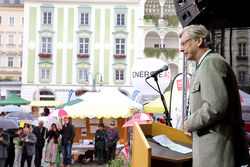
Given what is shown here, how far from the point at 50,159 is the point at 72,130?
3.73 ft

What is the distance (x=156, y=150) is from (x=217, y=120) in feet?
1.56

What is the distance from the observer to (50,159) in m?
10.0

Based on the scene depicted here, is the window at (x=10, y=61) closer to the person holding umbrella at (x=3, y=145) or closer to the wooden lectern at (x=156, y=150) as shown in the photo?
the person holding umbrella at (x=3, y=145)

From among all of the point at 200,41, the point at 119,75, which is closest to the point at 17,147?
the point at 200,41

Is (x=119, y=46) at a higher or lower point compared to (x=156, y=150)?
higher

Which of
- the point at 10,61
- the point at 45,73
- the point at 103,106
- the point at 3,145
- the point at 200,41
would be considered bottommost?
the point at 3,145

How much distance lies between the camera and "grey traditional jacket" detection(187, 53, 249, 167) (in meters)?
1.84

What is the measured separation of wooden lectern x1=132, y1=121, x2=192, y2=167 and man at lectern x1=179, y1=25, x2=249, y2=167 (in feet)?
0.55

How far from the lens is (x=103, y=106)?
39.8ft

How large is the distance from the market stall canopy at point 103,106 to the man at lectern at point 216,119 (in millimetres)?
9615

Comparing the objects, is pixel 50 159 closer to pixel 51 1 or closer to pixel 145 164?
pixel 145 164

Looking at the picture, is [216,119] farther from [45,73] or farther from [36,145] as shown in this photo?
[45,73]

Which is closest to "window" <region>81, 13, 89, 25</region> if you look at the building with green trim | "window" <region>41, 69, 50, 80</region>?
the building with green trim

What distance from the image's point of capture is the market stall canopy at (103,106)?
11.6m
